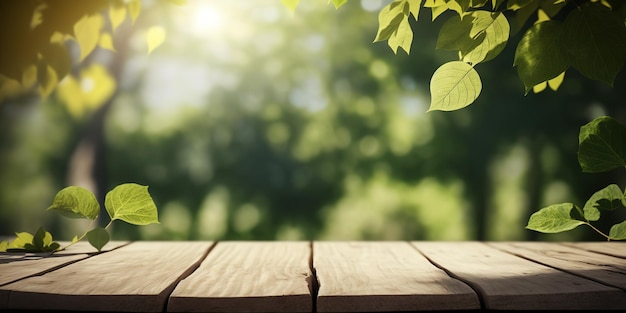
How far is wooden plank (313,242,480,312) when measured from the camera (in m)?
0.66

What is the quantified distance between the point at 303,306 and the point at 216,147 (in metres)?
3.62

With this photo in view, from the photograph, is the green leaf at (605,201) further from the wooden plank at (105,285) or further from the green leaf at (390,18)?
the wooden plank at (105,285)

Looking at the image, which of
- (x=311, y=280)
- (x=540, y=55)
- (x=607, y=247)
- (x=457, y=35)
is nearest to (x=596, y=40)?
(x=540, y=55)

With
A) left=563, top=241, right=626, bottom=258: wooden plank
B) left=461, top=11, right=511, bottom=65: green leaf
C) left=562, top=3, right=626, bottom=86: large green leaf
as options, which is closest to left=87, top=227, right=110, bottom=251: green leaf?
left=461, top=11, right=511, bottom=65: green leaf

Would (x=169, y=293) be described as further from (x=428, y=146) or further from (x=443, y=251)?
(x=428, y=146)

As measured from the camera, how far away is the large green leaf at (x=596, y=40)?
80 centimetres

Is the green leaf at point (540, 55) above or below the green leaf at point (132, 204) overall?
above

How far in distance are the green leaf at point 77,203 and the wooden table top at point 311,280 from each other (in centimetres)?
8

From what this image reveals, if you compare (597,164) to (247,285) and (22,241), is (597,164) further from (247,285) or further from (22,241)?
(22,241)

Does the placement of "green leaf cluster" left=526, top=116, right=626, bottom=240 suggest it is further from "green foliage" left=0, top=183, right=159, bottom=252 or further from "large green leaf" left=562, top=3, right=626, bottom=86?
"green foliage" left=0, top=183, right=159, bottom=252

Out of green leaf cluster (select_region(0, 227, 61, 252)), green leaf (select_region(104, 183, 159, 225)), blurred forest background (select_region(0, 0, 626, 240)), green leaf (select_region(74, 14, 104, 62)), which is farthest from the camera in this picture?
blurred forest background (select_region(0, 0, 626, 240))

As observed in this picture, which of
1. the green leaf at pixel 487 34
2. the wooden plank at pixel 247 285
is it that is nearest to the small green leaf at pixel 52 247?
the wooden plank at pixel 247 285

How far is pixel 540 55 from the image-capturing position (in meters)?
0.85

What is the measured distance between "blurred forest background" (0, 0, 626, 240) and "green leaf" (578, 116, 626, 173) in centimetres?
321
